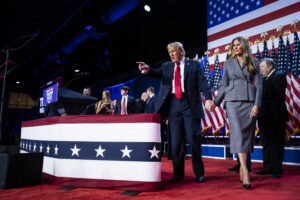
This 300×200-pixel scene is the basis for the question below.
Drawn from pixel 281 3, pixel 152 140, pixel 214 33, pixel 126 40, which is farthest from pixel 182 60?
pixel 126 40

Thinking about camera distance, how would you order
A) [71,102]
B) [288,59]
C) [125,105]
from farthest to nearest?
[125,105]
[71,102]
[288,59]

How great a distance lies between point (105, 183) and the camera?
2.13 metres

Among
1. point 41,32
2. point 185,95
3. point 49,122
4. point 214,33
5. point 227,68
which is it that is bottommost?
point 49,122

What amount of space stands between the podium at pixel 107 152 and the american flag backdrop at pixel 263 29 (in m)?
3.73

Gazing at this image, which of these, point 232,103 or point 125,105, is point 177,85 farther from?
point 125,105

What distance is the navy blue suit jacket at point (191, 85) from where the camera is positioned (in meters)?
2.57

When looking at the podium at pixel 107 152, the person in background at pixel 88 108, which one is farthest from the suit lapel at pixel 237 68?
the person in background at pixel 88 108

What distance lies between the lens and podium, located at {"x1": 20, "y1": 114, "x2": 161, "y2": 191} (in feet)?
6.72

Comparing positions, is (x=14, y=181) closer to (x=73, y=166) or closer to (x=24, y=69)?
(x=73, y=166)

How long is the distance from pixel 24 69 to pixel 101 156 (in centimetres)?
1244

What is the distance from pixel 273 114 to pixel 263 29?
329 cm

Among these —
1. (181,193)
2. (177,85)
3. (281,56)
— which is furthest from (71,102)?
(281,56)

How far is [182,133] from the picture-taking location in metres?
2.64

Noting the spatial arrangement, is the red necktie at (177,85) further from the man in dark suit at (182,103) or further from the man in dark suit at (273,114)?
the man in dark suit at (273,114)
